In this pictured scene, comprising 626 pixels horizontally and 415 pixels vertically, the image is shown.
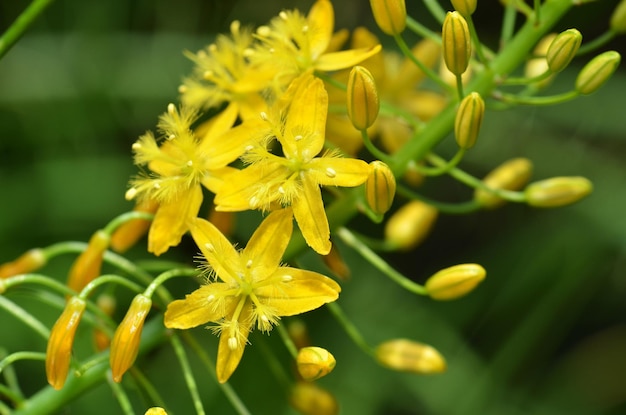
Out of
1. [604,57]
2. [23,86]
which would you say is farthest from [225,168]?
[23,86]

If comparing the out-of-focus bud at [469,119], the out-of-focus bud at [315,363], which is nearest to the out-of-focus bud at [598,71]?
the out-of-focus bud at [469,119]

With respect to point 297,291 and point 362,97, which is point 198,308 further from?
point 362,97

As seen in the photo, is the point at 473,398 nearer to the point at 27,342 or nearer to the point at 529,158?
the point at 529,158

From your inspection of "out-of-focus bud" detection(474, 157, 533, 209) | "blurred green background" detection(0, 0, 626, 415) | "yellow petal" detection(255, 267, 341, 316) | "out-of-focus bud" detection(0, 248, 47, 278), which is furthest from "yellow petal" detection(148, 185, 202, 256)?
"blurred green background" detection(0, 0, 626, 415)

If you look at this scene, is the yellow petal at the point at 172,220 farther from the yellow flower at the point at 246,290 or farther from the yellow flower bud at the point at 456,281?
the yellow flower bud at the point at 456,281

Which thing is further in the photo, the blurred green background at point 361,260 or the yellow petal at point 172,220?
the blurred green background at point 361,260
